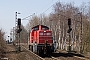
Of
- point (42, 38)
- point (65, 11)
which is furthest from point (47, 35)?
point (65, 11)

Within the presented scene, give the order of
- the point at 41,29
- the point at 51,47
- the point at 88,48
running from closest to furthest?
the point at 51,47 → the point at 41,29 → the point at 88,48

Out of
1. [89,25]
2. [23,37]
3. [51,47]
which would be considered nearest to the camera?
[51,47]

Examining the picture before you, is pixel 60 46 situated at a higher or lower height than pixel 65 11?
lower

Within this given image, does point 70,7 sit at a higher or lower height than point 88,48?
higher

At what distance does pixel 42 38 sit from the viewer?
3084 centimetres

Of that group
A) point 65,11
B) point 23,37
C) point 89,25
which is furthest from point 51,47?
point 23,37

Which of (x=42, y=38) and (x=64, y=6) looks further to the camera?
(x=64, y=6)

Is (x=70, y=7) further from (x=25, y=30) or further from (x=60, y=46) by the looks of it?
(x=25, y=30)

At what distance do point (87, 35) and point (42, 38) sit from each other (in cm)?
1130

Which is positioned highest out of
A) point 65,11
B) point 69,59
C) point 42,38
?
point 65,11

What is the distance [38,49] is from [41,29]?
3.24 m

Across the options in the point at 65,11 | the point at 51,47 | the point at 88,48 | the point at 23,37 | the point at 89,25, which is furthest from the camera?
the point at 23,37

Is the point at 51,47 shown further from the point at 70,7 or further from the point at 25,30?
the point at 25,30

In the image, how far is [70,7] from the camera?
6688 cm
